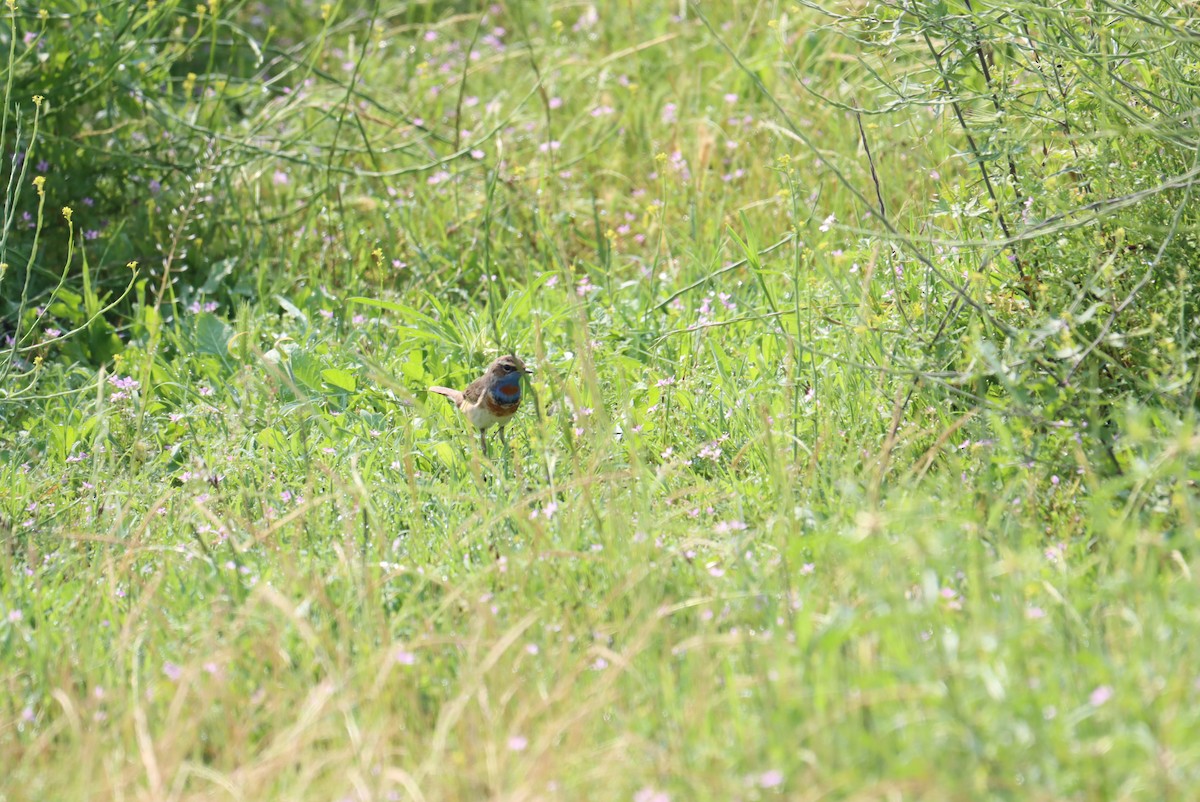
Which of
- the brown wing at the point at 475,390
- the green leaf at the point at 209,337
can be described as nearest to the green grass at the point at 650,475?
the green leaf at the point at 209,337

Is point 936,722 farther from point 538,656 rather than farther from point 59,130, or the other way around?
point 59,130

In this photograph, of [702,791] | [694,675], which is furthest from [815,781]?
[694,675]

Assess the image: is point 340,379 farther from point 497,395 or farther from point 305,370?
point 497,395

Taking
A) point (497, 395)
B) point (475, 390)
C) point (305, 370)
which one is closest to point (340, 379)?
point (305, 370)

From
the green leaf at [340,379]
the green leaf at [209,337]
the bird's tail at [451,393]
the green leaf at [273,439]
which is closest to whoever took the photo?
the green leaf at [273,439]

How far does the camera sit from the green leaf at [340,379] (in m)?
4.37

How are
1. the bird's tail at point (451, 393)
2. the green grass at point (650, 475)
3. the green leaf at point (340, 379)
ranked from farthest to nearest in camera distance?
1. the green leaf at point (340, 379)
2. the bird's tail at point (451, 393)
3. the green grass at point (650, 475)

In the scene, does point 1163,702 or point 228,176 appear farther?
point 228,176

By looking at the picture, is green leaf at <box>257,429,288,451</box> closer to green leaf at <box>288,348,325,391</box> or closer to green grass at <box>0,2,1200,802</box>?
green grass at <box>0,2,1200,802</box>

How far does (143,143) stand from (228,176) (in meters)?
0.57

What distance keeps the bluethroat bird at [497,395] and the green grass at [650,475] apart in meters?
0.10

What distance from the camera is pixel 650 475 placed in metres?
3.49

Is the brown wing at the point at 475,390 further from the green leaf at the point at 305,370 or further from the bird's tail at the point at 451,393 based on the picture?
the green leaf at the point at 305,370

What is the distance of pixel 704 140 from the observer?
5863 mm
